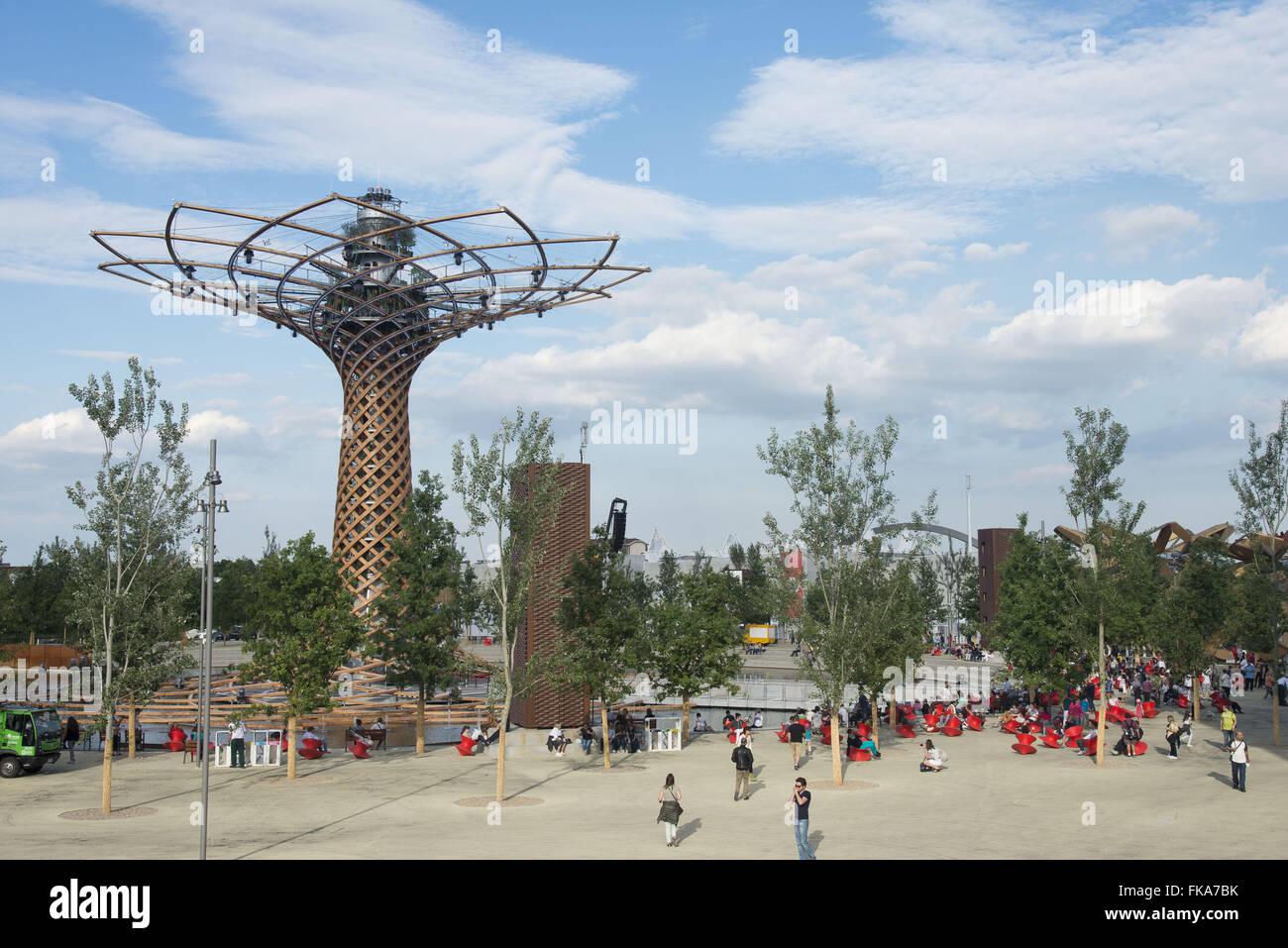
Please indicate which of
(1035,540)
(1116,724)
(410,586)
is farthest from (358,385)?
(1116,724)

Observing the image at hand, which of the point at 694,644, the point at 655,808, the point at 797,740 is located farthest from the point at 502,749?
the point at 694,644

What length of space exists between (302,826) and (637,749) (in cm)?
1427

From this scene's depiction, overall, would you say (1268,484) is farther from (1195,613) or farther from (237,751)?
(237,751)

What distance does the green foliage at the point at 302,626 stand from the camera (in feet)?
91.0

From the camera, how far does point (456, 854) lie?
17312 millimetres

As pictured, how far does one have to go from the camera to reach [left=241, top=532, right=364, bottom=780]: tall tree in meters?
27.8

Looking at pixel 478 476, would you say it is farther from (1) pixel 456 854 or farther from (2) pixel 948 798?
(2) pixel 948 798

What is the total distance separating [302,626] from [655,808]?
11.2 metres

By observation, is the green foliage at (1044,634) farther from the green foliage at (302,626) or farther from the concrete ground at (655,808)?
the green foliage at (302,626)

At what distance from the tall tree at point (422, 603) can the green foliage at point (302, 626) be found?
2796 mm

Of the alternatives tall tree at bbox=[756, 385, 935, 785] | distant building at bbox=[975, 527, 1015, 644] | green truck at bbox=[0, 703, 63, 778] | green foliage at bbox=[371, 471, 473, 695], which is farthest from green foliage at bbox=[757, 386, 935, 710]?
distant building at bbox=[975, 527, 1015, 644]

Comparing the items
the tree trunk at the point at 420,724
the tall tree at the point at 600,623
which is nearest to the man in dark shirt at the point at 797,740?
the tall tree at the point at 600,623

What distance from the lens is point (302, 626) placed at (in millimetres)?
27812

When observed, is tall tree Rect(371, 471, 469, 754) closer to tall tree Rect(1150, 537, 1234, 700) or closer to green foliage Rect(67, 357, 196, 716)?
green foliage Rect(67, 357, 196, 716)
